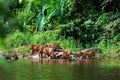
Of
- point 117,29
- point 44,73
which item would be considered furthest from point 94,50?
point 44,73

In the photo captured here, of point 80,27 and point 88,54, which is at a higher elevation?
point 80,27

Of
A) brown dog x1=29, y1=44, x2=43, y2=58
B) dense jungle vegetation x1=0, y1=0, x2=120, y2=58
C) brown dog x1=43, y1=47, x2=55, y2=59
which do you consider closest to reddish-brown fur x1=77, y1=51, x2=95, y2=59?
dense jungle vegetation x1=0, y1=0, x2=120, y2=58

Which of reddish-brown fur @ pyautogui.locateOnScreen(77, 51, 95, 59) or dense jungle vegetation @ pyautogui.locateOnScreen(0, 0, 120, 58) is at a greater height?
dense jungle vegetation @ pyautogui.locateOnScreen(0, 0, 120, 58)

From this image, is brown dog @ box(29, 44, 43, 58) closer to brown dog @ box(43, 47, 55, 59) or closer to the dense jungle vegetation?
brown dog @ box(43, 47, 55, 59)

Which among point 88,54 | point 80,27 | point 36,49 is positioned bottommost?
point 88,54

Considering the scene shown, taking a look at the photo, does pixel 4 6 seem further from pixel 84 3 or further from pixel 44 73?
pixel 84 3

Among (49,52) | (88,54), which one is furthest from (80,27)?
(88,54)

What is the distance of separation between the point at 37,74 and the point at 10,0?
799cm

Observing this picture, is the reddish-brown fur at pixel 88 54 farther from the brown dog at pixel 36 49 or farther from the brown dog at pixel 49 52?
the brown dog at pixel 36 49

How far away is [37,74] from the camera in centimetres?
883

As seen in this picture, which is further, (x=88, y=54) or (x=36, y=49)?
(x=36, y=49)

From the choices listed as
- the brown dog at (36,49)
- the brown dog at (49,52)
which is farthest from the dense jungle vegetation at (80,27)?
the brown dog at (49,52)

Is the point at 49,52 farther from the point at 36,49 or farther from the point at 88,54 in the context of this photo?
the point at 88,54

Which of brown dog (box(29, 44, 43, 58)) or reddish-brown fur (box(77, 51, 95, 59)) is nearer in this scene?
reddish-brown fur (box(77, 51, 95, 59))
